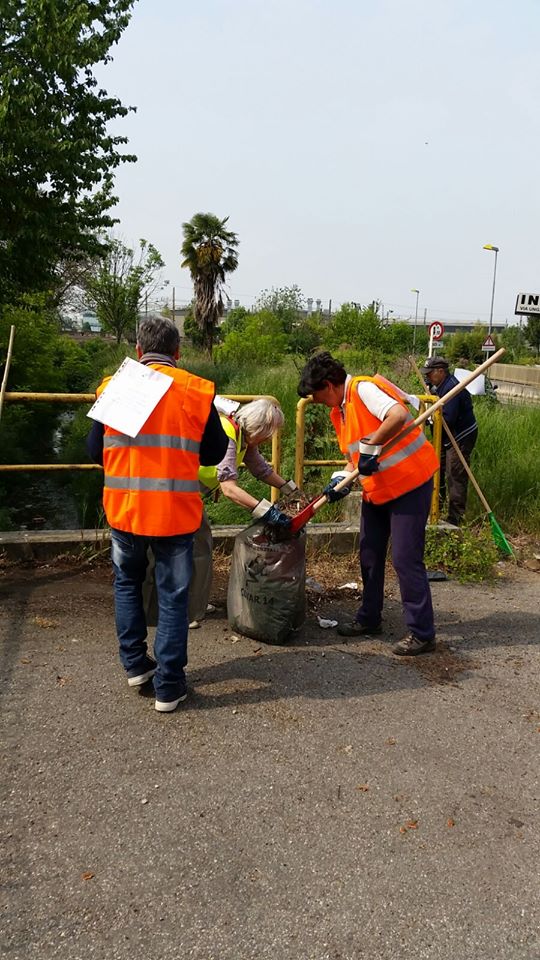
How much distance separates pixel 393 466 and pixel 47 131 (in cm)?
802

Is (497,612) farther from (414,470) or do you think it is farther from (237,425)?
(237,425)

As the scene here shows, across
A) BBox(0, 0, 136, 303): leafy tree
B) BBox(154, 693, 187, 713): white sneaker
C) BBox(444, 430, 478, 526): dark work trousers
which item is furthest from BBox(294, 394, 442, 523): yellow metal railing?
BBox(0, 0, 136, 303): leafy tree

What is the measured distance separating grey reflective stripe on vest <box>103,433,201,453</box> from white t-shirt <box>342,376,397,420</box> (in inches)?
41.0

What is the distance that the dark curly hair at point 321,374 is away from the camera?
12.3 ft

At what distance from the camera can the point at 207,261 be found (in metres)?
37.4

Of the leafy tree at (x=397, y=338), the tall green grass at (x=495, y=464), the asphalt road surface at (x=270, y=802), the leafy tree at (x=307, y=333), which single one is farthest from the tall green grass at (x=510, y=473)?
the leafy tree at (x=307, y=333)

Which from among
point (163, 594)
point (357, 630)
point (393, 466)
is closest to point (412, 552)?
point (393, 466)

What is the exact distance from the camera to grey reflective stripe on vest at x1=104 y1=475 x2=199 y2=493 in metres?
2.97

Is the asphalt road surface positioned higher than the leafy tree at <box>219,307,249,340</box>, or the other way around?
the leafy tree at <box>219,307,249,340</box>

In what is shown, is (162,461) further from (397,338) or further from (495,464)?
(397,338)

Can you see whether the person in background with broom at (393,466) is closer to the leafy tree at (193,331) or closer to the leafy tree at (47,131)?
the leafy tree at (47,131)

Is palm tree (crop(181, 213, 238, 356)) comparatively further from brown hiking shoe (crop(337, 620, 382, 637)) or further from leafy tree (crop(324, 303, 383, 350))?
brown hiking shoe (crop(337, 620, 382, 637))

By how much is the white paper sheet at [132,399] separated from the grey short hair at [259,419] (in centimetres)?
87

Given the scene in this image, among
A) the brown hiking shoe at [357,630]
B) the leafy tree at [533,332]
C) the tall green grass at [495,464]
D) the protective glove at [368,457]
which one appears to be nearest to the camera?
the protective glove at [368,457]
